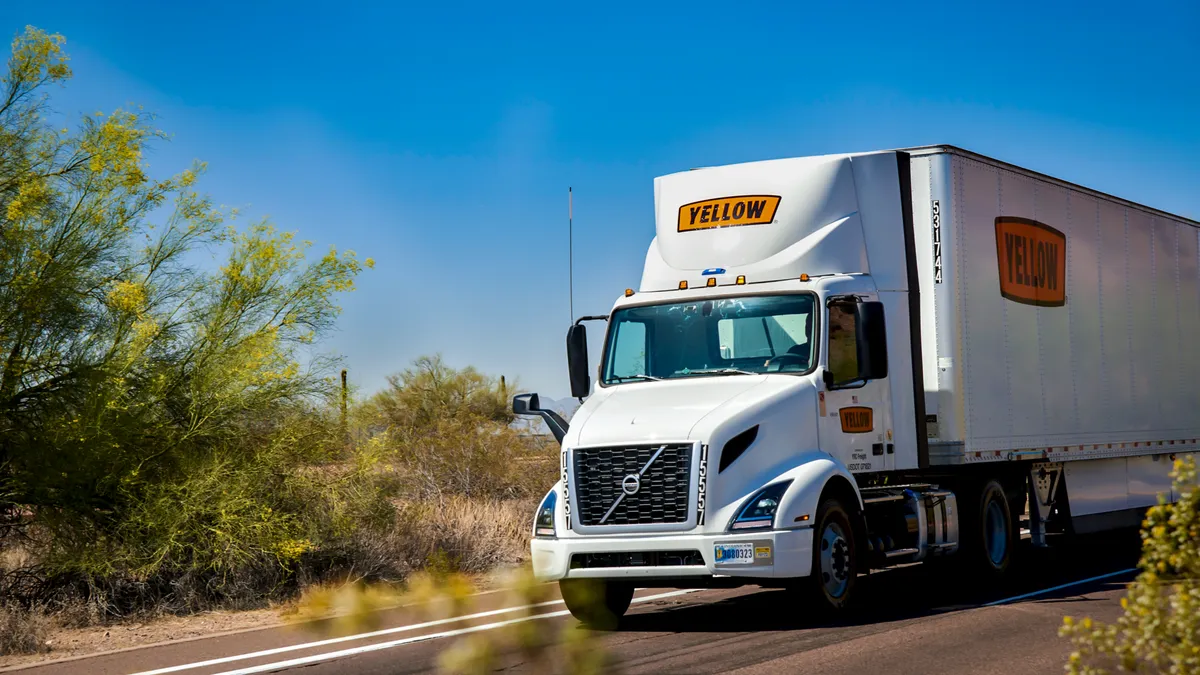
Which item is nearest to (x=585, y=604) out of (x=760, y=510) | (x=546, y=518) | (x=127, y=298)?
(x=760, y=510)

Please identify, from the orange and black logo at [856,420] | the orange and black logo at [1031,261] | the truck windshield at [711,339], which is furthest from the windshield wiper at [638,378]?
the orange and black logo at [1031,261]

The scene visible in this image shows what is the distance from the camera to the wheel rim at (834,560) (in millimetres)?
10695

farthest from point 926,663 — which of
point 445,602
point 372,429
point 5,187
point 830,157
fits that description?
point 5,187

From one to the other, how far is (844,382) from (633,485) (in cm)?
233

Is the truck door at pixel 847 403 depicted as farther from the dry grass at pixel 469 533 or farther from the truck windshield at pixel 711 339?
the dry grass at pixel 469 533

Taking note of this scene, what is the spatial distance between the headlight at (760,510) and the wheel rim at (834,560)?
0.73 meters

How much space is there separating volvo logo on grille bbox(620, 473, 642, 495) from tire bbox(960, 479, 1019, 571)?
4.82 metres

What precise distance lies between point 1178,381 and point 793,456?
9.73 m

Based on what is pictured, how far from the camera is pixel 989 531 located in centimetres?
1400

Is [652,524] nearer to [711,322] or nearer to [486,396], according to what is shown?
[711,322]

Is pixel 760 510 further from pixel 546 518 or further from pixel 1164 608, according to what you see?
pixel 1164 608

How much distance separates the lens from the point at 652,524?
405 inches

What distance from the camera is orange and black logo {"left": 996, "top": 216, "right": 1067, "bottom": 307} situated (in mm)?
13922

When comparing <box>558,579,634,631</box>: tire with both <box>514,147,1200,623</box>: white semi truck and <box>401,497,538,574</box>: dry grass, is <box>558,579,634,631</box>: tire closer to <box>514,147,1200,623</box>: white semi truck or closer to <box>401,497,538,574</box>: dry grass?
<box>514,147,1200,623</box>: white semi truck
